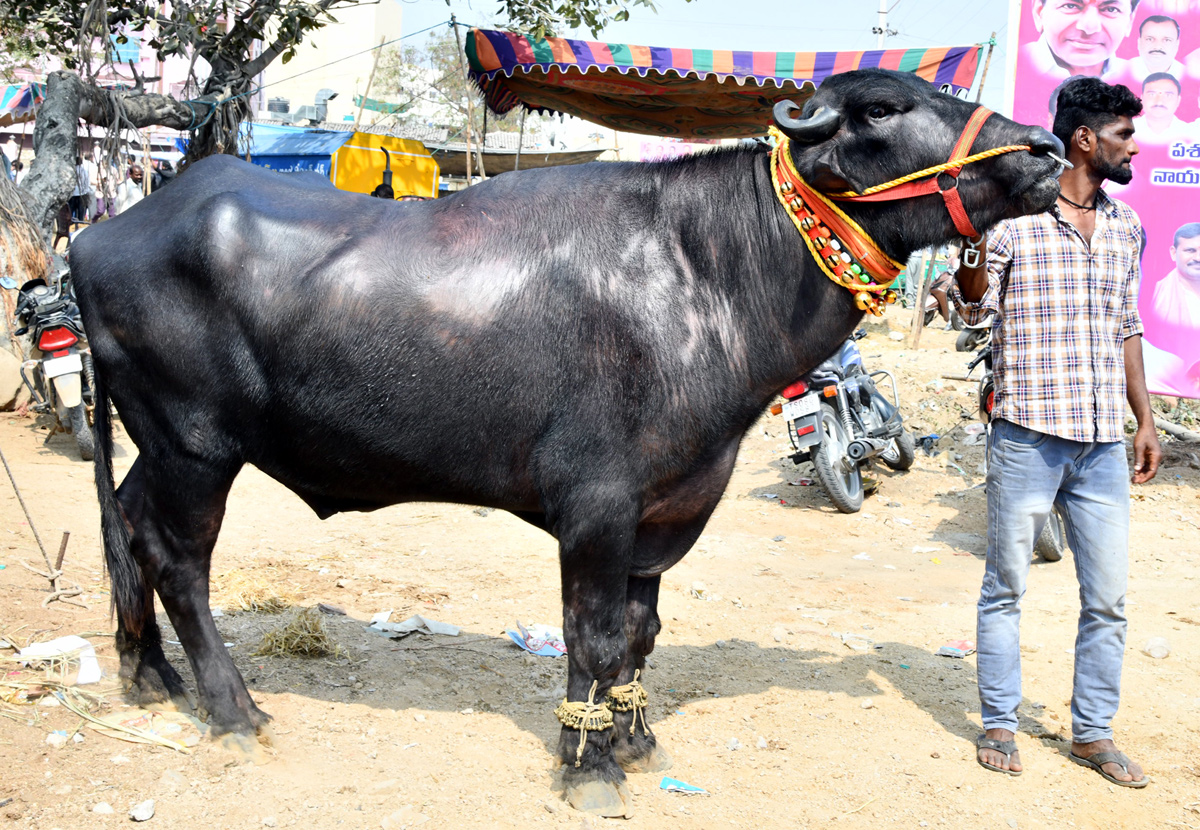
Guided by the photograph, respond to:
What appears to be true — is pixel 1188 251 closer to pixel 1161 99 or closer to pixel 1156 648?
pixel 1161 99

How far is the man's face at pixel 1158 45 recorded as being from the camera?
690cm

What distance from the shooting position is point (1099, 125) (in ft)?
10.8

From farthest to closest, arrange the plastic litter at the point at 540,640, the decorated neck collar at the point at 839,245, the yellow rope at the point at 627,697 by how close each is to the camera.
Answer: the plastic litter at the point at 540,640 < the yellow rope at the point at 627,697 < the decorated neck collar at the point at 839,245

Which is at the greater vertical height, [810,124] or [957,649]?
[810,124]

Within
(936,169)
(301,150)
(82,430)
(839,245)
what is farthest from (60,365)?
(301,150)

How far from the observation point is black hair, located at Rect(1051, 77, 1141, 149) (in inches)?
128

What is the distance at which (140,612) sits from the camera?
3.49 meters

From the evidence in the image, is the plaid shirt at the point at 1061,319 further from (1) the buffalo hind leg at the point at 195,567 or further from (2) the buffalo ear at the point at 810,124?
(1) the buffalo hind leg at the point at 195,567

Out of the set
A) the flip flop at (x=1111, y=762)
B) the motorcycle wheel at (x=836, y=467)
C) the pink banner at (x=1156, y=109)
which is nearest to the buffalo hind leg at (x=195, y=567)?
the flip flop at (x=1111, y=762)

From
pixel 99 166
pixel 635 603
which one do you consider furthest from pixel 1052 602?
pixel 99 166

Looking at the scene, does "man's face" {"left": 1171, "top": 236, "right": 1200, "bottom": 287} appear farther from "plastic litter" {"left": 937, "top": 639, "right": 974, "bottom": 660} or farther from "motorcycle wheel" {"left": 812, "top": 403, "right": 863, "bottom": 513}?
"plastic litter" {"left": 937, "top": 639, "right": 974, "bottom": 660}

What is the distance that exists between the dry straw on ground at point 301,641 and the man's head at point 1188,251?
646cm

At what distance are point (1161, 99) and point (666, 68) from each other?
3753mm

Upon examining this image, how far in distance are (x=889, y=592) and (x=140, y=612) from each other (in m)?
3.96
